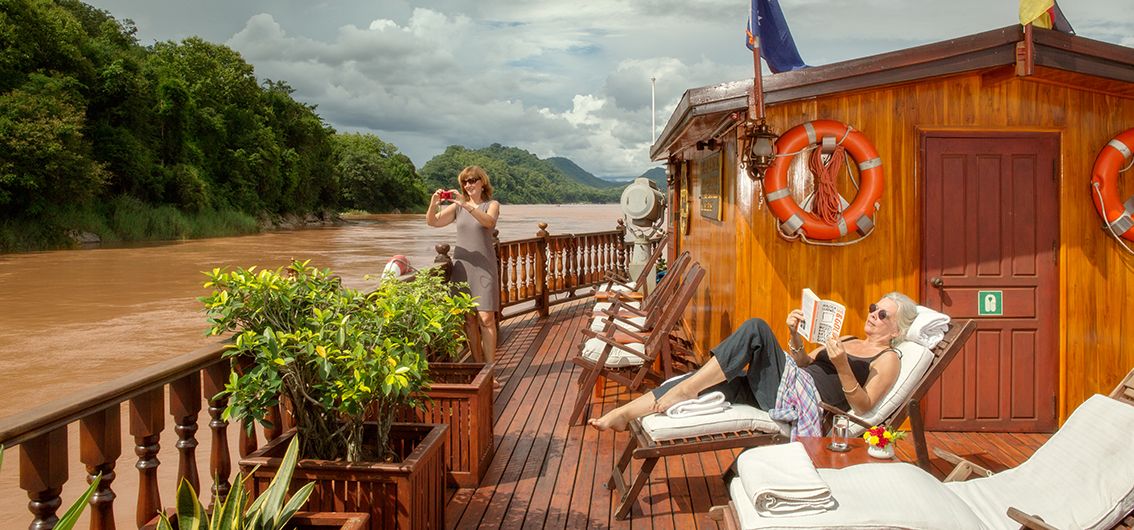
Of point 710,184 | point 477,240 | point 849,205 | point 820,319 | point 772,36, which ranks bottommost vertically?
point 820,319

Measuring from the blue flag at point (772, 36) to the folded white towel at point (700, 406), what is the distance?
1.94 metres

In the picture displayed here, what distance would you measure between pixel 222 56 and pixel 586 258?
139 ft

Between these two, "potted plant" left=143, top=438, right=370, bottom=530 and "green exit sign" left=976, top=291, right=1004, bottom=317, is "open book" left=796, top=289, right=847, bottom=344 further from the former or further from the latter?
"potted plant" left=143, top=438, right=370, bottom=530

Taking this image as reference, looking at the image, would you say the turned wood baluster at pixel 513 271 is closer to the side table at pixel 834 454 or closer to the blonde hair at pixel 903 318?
the blonde hair at pixel 903 318

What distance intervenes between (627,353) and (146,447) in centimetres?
297


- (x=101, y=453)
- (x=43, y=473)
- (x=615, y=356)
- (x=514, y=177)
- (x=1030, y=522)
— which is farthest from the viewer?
(x=514, y=177)

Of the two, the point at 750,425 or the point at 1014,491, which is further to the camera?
the point at 750,425

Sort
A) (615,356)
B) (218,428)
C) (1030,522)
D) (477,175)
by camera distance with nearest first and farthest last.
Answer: (1030,522) < (218,428) < (615,356) < (477,175)

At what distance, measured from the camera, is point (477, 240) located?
507 centimetres

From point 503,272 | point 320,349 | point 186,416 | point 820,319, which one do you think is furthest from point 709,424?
point 503,272

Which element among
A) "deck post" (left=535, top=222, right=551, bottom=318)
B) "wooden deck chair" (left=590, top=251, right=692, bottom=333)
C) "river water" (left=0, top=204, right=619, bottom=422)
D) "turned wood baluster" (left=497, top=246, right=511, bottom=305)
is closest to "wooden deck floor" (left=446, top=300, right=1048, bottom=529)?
"wooden deck chair" (left=590, top=251, right=692, bottom=333)

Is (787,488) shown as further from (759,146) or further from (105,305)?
(105,305)

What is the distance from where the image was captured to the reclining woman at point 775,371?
329 cm

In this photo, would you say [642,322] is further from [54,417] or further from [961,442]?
[54,417]
